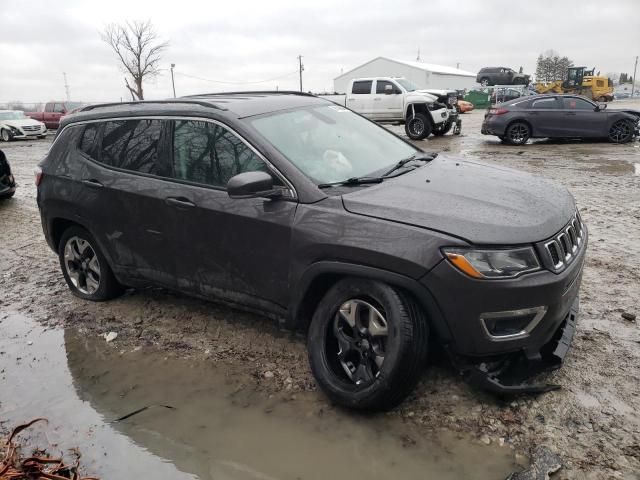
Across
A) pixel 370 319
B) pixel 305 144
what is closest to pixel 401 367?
pixel 370 319

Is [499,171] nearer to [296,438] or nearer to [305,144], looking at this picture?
[305,144]

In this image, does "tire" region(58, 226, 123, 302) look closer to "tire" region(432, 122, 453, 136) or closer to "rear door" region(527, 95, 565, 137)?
"rear door" region(527, 95, 565, 137)

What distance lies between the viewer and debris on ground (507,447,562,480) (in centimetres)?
237

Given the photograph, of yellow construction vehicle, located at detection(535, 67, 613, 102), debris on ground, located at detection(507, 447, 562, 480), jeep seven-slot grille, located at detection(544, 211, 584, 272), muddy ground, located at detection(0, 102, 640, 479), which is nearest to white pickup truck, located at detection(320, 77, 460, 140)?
muddy ground, located at detection(0, 102, 640, 479)

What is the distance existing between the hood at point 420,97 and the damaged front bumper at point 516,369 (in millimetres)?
15122

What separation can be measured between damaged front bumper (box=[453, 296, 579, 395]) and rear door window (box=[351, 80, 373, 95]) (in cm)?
1677

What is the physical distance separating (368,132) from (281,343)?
173 cm

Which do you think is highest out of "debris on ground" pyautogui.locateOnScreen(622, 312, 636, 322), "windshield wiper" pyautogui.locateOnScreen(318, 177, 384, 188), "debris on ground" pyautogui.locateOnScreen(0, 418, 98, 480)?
"windshield wiper" pyautogui.locateOnScreen(318, 177, 384, 188)

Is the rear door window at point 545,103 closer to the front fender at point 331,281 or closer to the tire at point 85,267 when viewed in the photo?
the tire at point 85,267

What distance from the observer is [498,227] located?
2.61 m

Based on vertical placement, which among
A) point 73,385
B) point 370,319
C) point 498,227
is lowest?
point 73,385

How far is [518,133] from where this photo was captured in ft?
49.9

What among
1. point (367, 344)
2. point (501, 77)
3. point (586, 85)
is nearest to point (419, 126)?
point (367, 344)

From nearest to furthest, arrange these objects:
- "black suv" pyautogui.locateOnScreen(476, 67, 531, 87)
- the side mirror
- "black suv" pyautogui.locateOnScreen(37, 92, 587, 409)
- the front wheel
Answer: "black suv" pyautogui.locateOnScreen(37, 92, 587, 409) → the side mirror → the front wheel → "black suv" pyautogui.locateOnScreen(476, 67, 531, 87)
